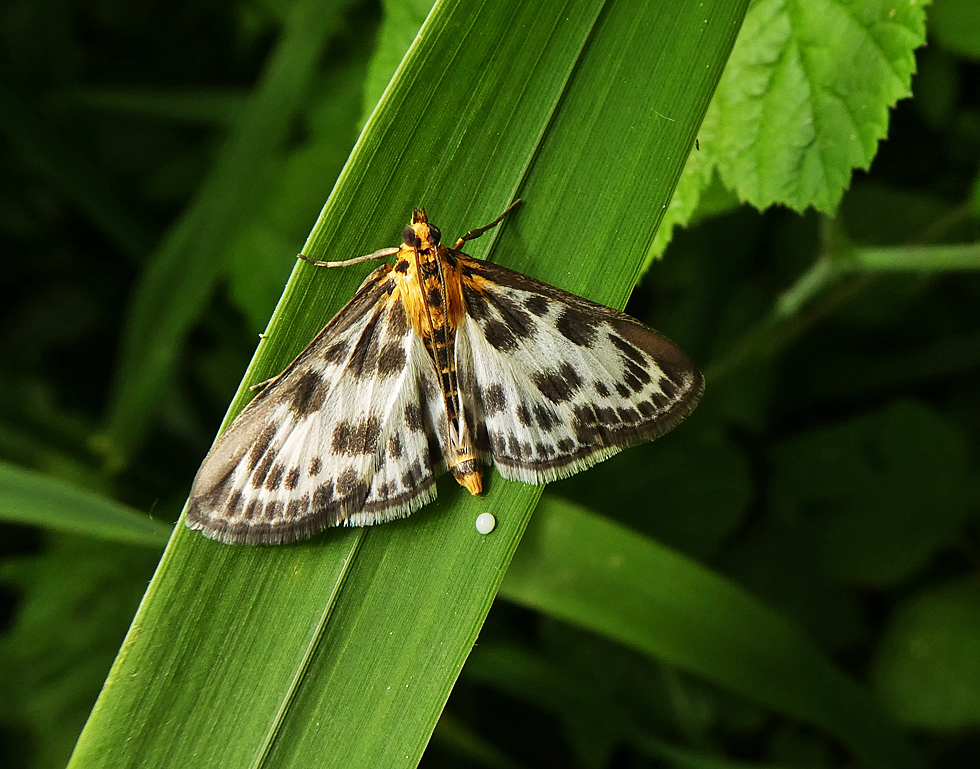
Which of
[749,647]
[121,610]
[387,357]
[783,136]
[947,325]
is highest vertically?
[947,325]

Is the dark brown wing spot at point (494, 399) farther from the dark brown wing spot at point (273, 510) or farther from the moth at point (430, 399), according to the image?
the dark brown wing spot at point (273, 510)

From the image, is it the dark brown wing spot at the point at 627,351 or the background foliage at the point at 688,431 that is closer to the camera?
the dark brown wing spot at the point at 627,351

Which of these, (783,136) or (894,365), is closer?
(783,136)

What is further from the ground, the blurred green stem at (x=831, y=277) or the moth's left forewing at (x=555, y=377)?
the blurred green stem at (x=831, y=277)

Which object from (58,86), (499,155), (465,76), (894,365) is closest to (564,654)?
(894,365)

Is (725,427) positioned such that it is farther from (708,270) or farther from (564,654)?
(564,654)

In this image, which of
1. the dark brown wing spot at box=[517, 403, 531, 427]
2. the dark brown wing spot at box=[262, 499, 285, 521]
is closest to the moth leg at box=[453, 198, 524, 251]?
the dark brown wing spot at box=[517, 403, 531, 427]

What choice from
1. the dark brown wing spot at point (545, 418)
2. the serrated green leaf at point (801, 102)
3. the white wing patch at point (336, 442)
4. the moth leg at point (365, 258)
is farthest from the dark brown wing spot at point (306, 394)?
the serrated green leaf at point (801, 102)
